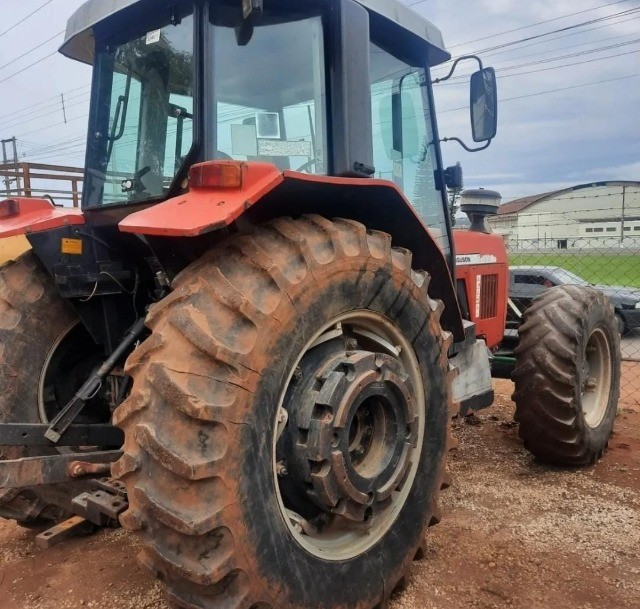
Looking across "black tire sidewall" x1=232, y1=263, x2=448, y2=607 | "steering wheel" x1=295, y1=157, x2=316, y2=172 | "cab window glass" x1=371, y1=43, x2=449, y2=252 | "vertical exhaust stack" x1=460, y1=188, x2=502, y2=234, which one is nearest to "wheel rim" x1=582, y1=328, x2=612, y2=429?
"vertical exhaust stack" x1=460, y1=188, x2=502, y2=234

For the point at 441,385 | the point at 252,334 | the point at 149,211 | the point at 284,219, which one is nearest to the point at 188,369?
the point at 252,334

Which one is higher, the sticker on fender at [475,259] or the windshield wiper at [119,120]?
the windshield wiper at [119,120]

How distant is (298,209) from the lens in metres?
2.57

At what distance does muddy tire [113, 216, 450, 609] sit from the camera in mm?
1932

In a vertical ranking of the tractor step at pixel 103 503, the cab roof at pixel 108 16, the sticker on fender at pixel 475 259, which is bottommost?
the tractor step at pixel 103 503

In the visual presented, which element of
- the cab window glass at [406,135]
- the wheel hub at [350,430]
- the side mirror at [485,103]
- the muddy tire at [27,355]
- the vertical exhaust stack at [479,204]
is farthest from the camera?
the vertical exhaust stack at [479,204]

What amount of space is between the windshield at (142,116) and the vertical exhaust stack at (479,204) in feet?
8.37

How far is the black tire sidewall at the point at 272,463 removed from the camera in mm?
2078

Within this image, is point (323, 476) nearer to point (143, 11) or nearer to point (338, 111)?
point (338, 111)

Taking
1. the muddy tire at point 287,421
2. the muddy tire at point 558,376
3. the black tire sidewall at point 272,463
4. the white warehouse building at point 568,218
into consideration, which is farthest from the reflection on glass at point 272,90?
the white warehouse building at point 568,218

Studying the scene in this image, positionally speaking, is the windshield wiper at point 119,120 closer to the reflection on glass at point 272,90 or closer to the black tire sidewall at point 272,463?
the reflection on glass at point 272,90

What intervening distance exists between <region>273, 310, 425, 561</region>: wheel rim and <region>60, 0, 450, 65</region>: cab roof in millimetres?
1625

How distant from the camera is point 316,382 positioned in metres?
2.43

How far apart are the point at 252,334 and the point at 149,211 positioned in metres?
0.56
